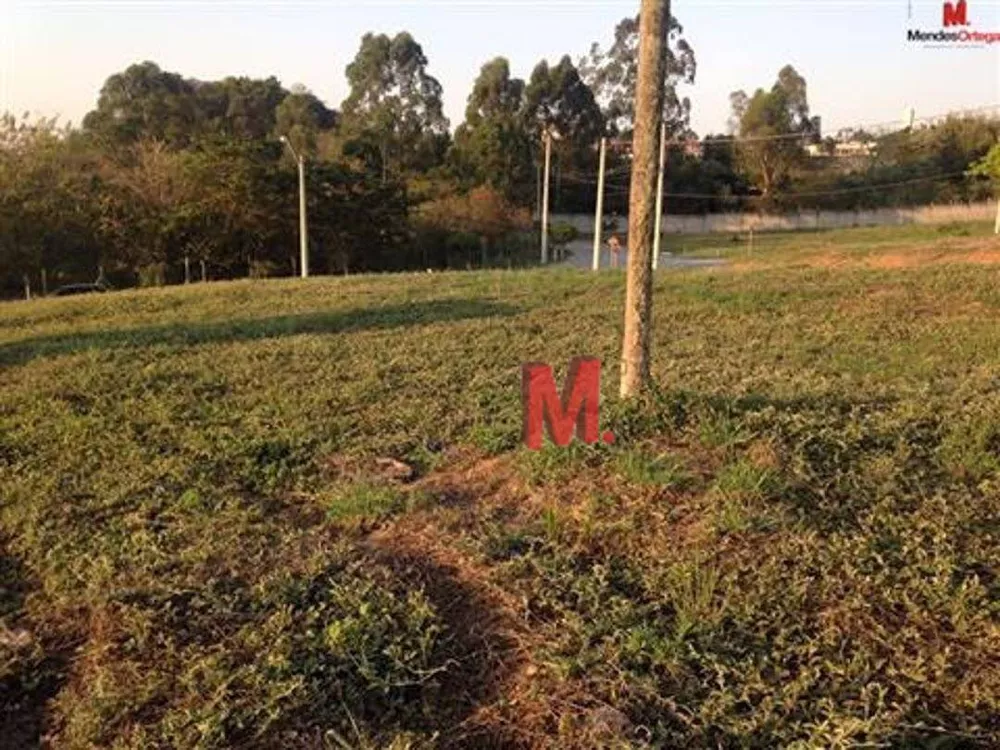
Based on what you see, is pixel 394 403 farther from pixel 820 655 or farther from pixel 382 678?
pixel 820 655

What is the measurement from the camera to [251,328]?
395 inches

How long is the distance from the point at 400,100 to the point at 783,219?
23395 mm

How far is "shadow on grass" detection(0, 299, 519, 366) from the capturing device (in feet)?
29.7

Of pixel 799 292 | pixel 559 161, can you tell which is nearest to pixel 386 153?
pixel 559 161

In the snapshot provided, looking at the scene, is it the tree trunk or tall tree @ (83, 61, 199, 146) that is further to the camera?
tall tree @ (83, 61, 199, 146)

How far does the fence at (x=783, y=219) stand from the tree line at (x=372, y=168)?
954 mm

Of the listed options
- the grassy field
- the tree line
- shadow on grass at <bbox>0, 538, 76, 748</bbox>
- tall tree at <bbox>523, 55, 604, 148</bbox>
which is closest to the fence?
the tree line

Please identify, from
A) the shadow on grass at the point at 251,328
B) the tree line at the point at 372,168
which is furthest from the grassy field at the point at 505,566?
the tree line at the point at 372,168

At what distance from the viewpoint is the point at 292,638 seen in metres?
2.85

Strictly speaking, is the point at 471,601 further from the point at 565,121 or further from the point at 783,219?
the point at 783,219

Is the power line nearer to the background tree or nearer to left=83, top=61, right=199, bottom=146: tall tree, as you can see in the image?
the background tree

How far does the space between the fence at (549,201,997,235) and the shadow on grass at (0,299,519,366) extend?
1508 inches

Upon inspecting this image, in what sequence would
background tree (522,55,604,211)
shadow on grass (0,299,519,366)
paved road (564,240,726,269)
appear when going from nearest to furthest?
shadow on grass (0,299,519,366)
paved road (564,240,726,269)
background tree (522,55,604,211)

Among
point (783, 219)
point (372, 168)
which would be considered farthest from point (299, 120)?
point (783, 219)
